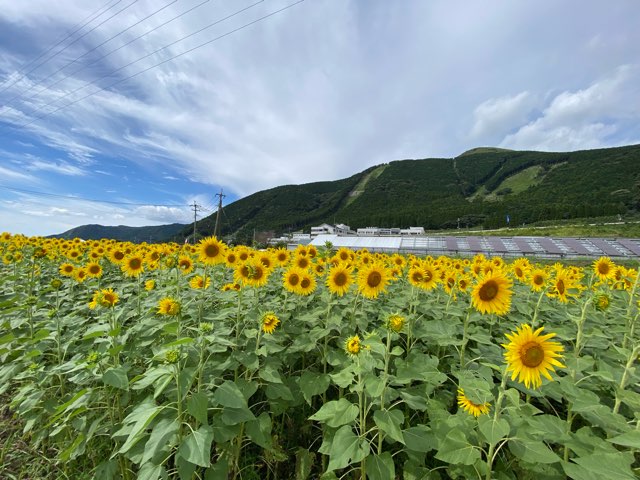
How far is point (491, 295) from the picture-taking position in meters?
3.13

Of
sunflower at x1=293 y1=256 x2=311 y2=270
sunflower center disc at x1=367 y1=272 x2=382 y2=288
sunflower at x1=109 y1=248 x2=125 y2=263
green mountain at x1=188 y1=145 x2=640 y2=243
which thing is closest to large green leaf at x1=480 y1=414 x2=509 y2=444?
sunflower center disc at x1=367 y1=272 x2=382 y2=288

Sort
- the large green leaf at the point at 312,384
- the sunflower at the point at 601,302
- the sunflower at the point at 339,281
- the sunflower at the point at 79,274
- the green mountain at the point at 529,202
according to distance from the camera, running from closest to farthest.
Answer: the large green leaf at the point at 312,384
the sunflower at the point at 601,302
the sunflower at the point at 339,281
the sunflower at the point at 79,274
the green mountain at the point at 529,202

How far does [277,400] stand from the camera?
295 cm

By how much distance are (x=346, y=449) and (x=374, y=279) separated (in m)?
2.09

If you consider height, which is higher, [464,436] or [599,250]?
[464,436]

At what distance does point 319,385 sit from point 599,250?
47388 millimetres

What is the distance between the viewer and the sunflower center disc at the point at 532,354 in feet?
6.68

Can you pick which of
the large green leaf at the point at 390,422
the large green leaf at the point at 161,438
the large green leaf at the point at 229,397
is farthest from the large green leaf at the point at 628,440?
the large green leaf at the point at 161,438

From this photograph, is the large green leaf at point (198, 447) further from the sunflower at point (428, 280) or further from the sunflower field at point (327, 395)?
the sunflower at point (428, 280)

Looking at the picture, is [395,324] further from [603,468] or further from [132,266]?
[132,266]

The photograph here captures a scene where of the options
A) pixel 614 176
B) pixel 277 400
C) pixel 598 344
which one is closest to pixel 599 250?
pixel 598 344

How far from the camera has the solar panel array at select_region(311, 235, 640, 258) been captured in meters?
36.1

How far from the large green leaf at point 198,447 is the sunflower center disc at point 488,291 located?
280 centimetres

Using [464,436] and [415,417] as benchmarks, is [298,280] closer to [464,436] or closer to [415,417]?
[415,417]
